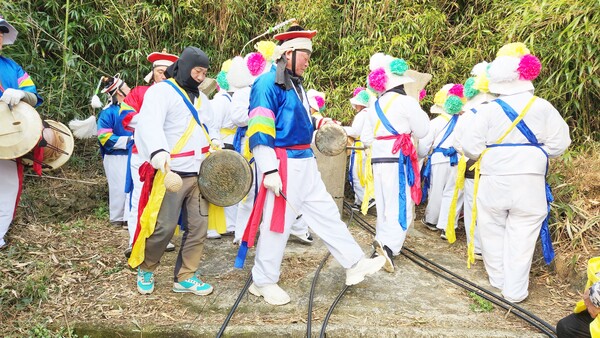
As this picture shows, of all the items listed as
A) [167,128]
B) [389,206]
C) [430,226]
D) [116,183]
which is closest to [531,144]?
[389,206]

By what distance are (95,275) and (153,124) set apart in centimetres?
159

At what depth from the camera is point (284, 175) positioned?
11.3ft

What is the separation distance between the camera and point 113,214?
544cm

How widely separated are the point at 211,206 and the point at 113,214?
2348mm

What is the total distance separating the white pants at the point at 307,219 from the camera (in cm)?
347

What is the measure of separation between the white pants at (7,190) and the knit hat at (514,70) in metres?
4.32

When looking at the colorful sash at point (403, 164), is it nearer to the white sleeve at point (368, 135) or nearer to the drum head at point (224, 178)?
the white sleeve at point (368, 135)

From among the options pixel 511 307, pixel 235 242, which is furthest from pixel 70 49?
pixel 511 307

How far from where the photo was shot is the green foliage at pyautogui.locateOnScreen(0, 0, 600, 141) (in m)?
5.41

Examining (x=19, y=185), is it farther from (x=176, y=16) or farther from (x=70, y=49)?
(x=176, y=16)

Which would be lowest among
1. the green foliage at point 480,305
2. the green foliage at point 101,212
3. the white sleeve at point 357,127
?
the green foliage at point 101,212

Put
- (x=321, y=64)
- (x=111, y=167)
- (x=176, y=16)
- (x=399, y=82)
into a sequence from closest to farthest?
(x=399, y=82) < (x=111, y=167) < (x=176, y=16) < (x=321, y=64)

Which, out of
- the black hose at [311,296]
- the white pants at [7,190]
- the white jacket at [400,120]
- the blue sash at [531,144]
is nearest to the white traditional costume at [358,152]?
the white jacket at [400,120]

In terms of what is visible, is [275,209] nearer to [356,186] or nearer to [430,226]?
[430,226]
